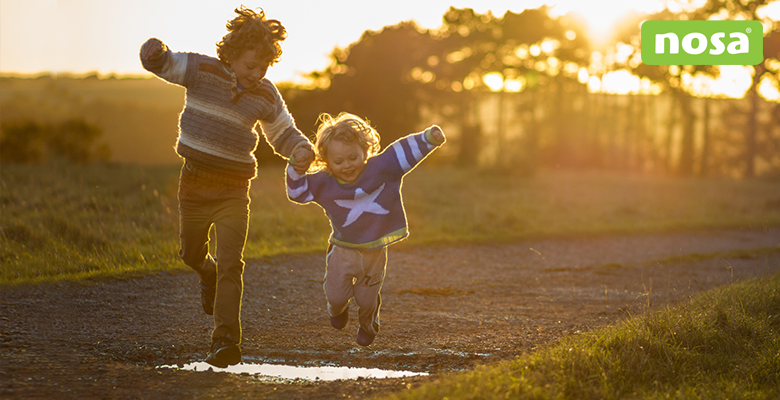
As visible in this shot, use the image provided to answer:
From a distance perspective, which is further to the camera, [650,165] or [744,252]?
[650,165]

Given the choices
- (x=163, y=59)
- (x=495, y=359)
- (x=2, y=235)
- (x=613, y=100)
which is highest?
A: (x=613, y=100)

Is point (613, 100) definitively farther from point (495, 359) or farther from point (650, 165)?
point (495, 359)

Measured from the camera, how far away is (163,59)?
12.5 ft

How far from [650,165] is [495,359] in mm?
34406

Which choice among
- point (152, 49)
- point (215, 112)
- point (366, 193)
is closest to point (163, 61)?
point (152, 49)

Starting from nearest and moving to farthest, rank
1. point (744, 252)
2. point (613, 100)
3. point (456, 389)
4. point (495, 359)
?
point (456, 389), point (495, 359), point (744, 252), point (613, 100)

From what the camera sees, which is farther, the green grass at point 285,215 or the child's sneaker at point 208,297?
the green grass at point 285,215

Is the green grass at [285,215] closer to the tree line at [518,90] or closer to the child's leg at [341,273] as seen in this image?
the child's leg at [341,273]

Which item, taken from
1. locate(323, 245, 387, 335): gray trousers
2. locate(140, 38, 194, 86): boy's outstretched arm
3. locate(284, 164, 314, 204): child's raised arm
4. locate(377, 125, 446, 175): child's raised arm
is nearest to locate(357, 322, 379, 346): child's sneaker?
locate(323, 245, 387, 335): gray trousers

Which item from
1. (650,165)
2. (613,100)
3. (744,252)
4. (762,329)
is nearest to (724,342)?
(762,329)

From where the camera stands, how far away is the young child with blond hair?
3.85 meters

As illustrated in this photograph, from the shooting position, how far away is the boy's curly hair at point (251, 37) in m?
3.79

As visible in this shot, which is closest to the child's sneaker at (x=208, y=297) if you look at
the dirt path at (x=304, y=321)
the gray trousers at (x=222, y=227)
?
the dirt path at (x=304, y=321)

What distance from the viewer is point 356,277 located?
4051 mm
